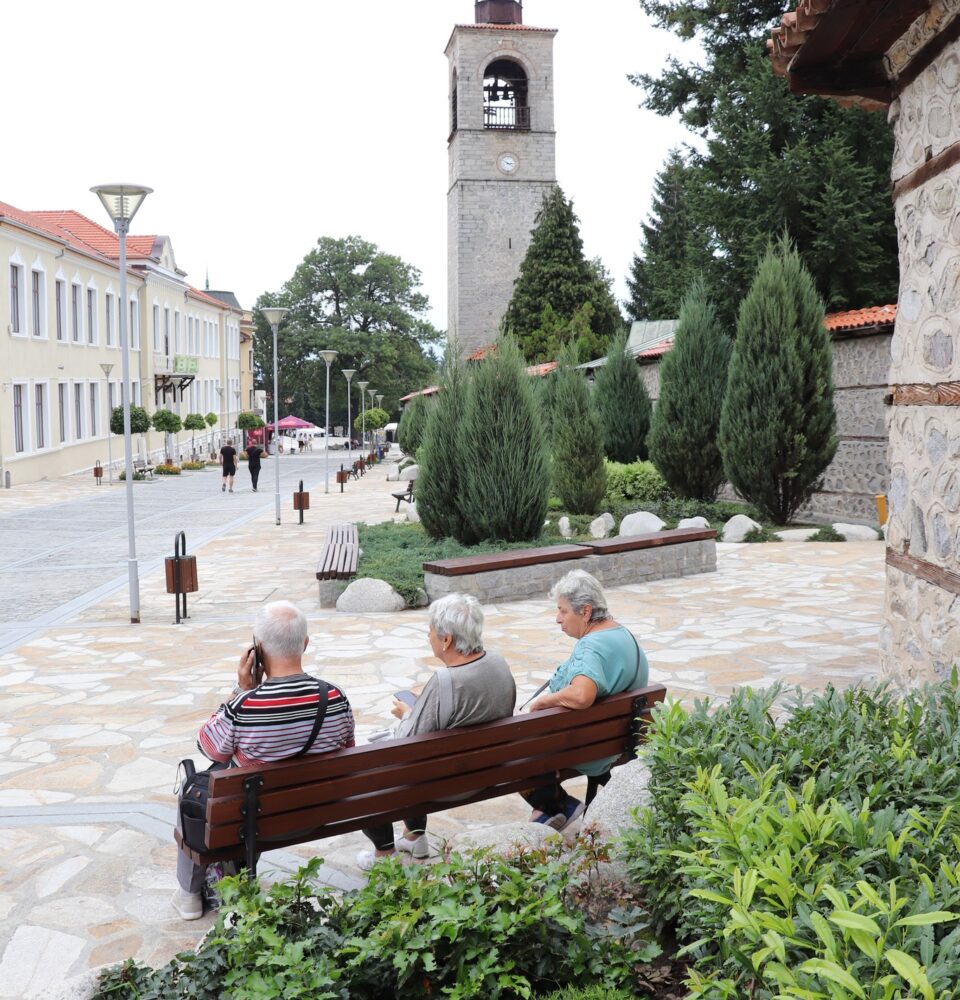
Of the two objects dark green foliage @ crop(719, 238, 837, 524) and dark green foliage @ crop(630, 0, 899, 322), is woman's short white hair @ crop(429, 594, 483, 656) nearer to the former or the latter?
dark green foliage @ crop(719, 238, 837, 524)

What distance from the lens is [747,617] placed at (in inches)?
366

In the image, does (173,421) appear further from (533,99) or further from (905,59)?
(905,59)

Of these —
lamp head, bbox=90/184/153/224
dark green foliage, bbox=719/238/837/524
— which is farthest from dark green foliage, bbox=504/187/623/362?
lamp head, bbox=90/184/153/224

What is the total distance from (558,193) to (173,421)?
18388 mm

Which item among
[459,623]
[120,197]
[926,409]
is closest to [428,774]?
[459,623]

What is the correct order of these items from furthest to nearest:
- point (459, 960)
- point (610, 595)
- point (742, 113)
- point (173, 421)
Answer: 1. point (173, 421)
2. point (742, 113)
3. point (610, 595)
4. point (459, 960)

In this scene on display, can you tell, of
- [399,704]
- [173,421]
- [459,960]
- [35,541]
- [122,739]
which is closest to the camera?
[459,960]

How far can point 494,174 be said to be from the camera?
4759 cm

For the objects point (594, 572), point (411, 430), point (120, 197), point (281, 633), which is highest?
point (120, 197)

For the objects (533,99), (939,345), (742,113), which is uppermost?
(533,99)

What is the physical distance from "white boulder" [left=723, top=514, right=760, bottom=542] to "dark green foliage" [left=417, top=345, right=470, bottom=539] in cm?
424

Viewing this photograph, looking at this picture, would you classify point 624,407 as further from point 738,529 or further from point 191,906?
point 191,906

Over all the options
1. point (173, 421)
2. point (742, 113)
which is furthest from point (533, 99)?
point (742, 113)

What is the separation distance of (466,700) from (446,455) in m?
8.63
